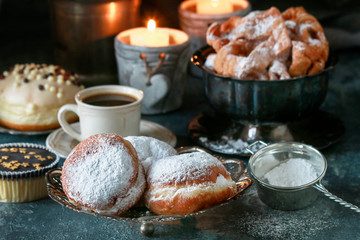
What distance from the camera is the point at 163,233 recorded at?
805 millimetres

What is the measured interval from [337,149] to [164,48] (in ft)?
1.40

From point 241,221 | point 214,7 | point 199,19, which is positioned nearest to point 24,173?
point 241,221

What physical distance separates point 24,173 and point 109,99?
26 centimetres

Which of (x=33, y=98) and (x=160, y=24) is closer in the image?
(x=33, y=98)

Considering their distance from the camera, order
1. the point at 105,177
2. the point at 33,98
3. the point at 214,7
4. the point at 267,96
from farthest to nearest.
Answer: the point at 214,7
the point at 33,98
the point at 267,96
the point at 105,177

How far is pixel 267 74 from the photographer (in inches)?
38.5

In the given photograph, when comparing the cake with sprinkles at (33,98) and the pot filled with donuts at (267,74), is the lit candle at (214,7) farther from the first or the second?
the cake with sprinkles at (33,98)

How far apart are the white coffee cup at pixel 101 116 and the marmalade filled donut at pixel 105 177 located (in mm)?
226

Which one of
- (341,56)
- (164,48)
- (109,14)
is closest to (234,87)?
(164,48)

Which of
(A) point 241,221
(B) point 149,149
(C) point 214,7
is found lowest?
(A) point 241,221

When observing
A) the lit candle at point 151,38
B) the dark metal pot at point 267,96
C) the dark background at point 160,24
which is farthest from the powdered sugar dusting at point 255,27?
the dark background at point 160,24

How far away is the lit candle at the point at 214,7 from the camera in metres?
1.40

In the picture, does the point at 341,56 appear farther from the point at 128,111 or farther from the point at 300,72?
the point at 128,111

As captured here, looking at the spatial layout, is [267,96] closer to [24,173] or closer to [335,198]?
[335,198]
